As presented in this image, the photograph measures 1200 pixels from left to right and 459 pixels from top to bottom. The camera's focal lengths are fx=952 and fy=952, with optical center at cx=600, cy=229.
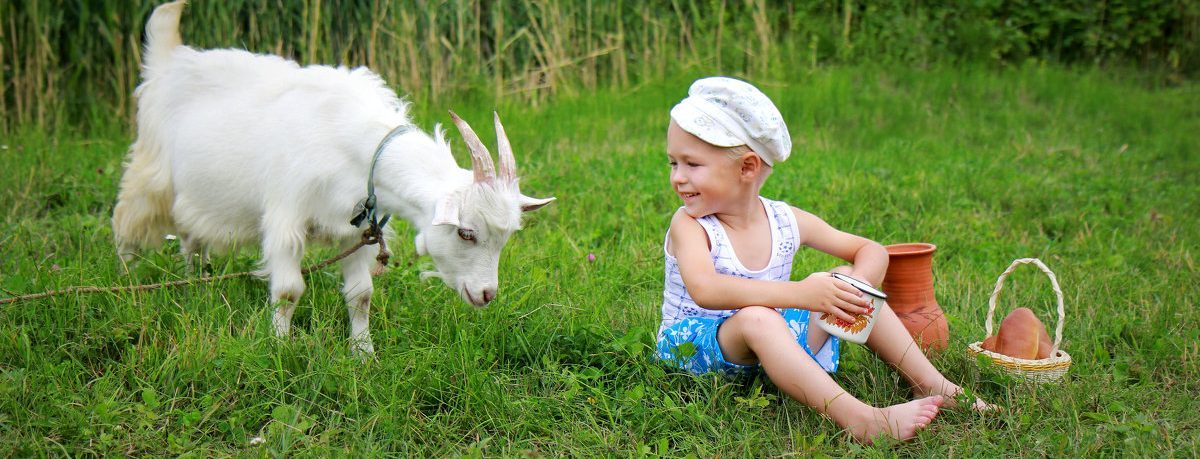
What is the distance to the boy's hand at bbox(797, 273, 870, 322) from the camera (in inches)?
104

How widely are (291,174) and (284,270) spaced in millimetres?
340

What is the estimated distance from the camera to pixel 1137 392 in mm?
3088

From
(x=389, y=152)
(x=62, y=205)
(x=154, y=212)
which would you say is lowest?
(x=62, y=205)

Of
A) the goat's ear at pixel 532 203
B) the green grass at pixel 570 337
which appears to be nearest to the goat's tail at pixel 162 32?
the green grass at pixel 570 337

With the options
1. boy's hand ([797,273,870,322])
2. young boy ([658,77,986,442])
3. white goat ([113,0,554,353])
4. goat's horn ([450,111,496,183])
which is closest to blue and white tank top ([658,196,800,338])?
young boy ([658,77,986,442])

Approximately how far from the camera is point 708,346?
2.94 meters

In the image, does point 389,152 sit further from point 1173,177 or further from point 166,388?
point 1173,177

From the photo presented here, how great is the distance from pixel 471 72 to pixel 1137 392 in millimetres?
5270

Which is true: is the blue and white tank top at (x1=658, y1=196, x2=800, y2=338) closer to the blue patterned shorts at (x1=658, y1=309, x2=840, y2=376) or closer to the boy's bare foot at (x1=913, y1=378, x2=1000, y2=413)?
the blue patterned shorts at (x1=658, y1=309, x2=840, y2=376)

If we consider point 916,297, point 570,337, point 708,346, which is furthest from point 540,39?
point 708,346

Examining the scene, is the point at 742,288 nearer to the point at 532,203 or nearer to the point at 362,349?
the point at 532,203

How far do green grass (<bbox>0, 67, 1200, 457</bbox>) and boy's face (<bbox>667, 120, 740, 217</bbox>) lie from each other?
1.79 ft

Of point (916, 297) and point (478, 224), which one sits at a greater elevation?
point (478, 224)

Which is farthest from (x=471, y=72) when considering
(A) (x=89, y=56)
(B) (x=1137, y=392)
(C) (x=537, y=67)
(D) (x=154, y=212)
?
(B) (x=1137, y=392)
